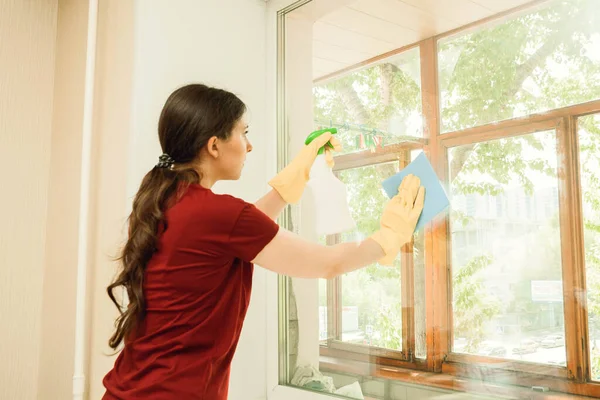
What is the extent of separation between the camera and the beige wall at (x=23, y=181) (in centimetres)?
179

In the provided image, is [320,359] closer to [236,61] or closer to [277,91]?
[277,91]

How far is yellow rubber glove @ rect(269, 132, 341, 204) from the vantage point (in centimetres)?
133

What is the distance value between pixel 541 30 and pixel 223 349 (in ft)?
3.45

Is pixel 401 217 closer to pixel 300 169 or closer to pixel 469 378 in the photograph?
pixel 300 169

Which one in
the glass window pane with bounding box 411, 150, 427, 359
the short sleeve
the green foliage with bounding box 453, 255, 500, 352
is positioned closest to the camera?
the short sleeve

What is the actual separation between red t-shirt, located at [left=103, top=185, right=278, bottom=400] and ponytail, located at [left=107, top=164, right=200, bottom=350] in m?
0.02

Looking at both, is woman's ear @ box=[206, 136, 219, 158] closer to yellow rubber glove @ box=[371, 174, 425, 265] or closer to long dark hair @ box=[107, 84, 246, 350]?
long dark hair @ box=[107, 84, 246, 350]

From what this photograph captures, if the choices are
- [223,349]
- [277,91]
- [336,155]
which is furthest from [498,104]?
[223,349]

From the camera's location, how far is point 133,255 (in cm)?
109

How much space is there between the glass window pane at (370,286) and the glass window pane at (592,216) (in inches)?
19.6

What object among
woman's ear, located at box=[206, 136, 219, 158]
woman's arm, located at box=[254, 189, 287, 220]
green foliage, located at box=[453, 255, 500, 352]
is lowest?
green foliage, located at box=[453, 255, 500, 352]

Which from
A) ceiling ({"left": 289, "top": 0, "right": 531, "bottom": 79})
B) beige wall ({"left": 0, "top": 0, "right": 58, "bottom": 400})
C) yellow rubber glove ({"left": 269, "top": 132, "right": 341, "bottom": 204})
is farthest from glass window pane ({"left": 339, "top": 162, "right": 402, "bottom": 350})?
beige wall ({"left": 0, "top": 0, "right": 58, "bottom": 400})

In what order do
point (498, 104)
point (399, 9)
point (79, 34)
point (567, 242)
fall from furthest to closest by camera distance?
point (79, 34) → point (399, 9) → point (498, 104) → point (567, 242)

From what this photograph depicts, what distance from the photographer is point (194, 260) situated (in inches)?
41.8
